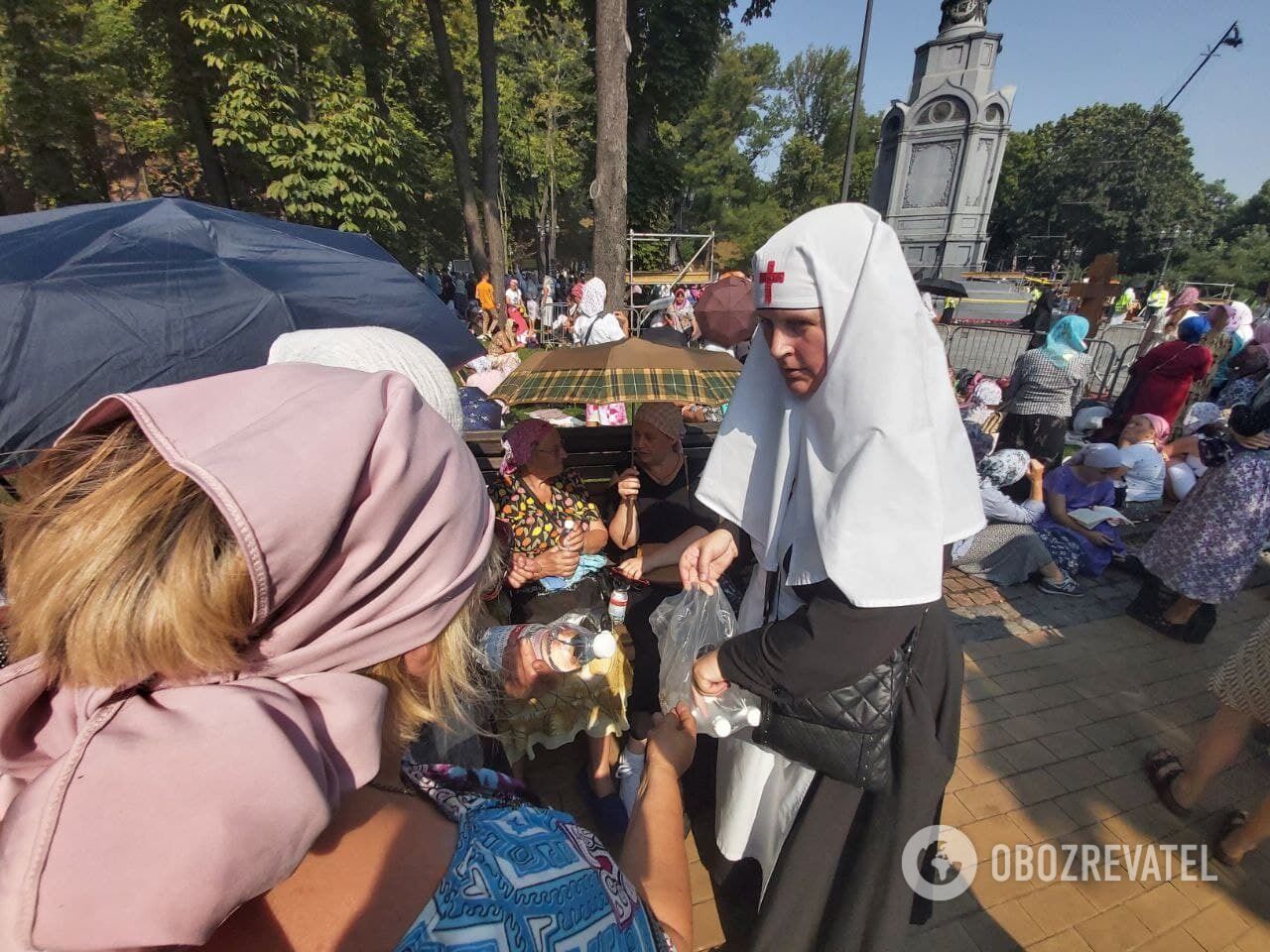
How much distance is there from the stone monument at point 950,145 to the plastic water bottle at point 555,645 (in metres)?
29.5

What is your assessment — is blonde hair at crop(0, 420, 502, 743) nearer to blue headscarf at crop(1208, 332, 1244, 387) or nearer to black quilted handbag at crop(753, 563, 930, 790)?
black quilted handbag at crop(753, 563, 930, 790)

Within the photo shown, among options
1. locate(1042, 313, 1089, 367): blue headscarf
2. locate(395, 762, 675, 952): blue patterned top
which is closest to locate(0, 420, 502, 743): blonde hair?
locate(395, 762, 675, 952): blue patterned top

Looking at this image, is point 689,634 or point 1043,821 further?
point 1043,821

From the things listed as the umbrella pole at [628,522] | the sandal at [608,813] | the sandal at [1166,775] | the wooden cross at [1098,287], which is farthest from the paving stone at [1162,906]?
the wooden cross at [1098,287]

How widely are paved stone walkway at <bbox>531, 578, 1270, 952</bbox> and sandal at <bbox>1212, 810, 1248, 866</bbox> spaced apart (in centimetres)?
4

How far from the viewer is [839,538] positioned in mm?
1310

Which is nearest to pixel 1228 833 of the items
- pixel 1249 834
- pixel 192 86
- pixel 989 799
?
pixel 1249 834

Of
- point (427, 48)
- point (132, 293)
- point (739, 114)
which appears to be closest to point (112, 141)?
point (427, 48)

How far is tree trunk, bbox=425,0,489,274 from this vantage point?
11.9m

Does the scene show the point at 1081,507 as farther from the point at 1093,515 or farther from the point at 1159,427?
the point at 1159,427

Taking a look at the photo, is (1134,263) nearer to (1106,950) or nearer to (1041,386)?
(1041,386)

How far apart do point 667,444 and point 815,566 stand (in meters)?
1.68

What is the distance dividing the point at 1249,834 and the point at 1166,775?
1.26ft

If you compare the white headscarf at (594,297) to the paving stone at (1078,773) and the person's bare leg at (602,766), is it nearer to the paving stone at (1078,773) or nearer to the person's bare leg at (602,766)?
the person's bare leg at (602,766)
